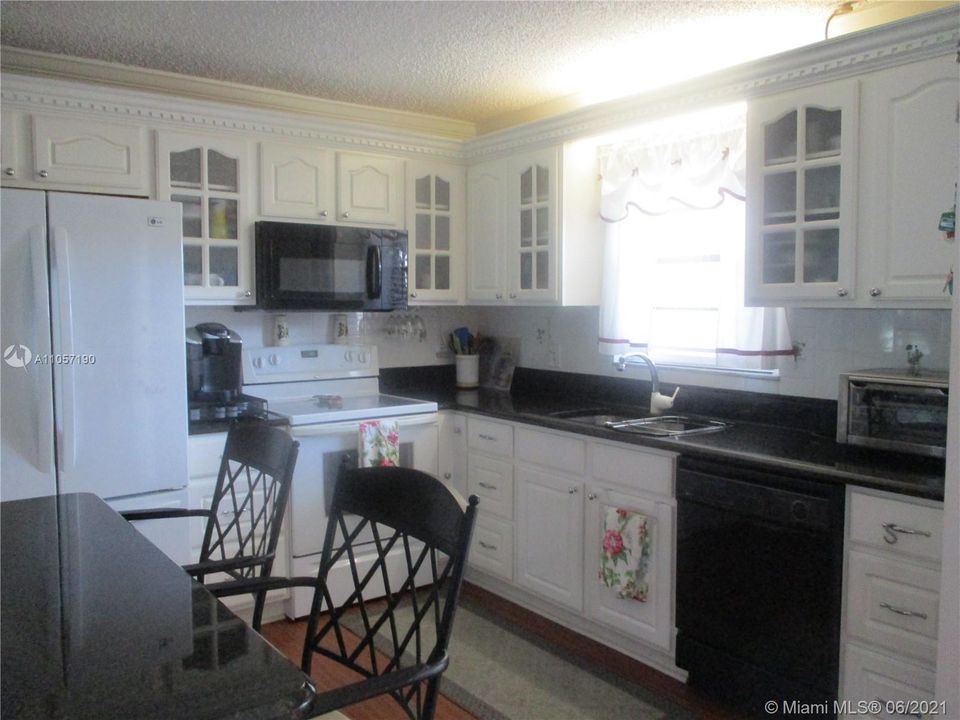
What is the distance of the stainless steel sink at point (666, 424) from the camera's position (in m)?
2.84

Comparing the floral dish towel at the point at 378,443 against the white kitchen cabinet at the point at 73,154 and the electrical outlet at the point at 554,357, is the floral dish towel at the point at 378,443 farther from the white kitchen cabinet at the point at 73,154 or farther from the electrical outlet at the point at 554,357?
the white kitchen cabinet at the point at 73,154

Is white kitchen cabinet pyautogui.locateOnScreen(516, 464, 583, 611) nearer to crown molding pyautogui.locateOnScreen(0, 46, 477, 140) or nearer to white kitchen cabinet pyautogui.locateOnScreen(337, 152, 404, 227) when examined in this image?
white kitchen cabinet pyautogui.locateOnScreen(337, 152, 404, 227)

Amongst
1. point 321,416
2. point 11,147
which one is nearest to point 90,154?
point 11,147

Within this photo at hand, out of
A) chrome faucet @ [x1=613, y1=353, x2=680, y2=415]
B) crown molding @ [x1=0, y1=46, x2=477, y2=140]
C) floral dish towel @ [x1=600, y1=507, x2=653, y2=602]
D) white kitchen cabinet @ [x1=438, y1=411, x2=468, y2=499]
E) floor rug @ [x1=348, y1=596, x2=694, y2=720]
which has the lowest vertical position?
floor rug @ [x1=348, y1=596, x2=694, y2=720]

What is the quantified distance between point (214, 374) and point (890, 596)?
248 centimetres

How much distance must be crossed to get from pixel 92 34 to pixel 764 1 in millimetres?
2331

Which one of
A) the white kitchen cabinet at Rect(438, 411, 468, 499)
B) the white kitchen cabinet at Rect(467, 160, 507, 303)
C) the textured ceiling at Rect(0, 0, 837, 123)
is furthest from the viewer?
the white kitchen cabinet at Rect(467, 160, 507, 303)

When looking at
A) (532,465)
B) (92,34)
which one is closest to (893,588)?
(532,465)

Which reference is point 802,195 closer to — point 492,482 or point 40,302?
point 492,482

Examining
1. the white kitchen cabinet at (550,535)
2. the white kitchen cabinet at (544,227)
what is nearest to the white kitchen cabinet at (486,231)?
the white kitchen cabinet at (544,227)

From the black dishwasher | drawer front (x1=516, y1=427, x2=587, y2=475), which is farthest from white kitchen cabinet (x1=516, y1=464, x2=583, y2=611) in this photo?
the black dishwasher

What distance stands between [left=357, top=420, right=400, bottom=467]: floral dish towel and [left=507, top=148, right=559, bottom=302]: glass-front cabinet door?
87 centimetres

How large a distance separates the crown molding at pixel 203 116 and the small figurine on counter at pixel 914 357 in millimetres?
2243

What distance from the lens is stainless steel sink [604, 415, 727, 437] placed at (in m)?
2.84
